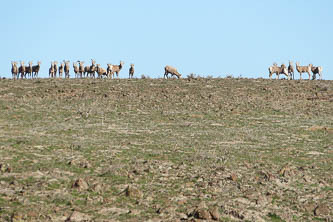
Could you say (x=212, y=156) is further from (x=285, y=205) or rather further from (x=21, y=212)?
(x=21, y=212)

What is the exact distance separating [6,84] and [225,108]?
1549 centimetres

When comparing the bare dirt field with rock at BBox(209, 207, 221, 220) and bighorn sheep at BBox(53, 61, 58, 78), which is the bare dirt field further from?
bighorn sheep at BBox(53, 61, 58, 78)

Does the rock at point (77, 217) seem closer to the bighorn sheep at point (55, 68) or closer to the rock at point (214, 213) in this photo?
the rock at point (214, 213)

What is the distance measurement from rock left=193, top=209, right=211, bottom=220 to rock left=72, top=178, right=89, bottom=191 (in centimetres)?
316

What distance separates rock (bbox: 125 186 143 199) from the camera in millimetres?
13641

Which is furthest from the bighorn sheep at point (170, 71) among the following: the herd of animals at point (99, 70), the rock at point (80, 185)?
the rock at point (80, 185)

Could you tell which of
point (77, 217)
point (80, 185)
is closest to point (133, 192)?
point (80, 185)

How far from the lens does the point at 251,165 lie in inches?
686

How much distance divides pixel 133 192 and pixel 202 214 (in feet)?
7.02

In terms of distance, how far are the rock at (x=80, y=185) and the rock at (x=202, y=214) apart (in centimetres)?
316

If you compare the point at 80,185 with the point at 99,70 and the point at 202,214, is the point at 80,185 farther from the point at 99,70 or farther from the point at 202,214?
the point at 99,70

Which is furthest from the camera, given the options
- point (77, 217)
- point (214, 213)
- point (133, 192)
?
point (133, 192)

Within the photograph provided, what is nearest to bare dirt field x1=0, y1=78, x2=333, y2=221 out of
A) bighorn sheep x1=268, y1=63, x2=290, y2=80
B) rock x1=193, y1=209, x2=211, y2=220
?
rock x1=193, y1=209, x2=211, y2=220

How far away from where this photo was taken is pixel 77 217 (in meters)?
12.0
